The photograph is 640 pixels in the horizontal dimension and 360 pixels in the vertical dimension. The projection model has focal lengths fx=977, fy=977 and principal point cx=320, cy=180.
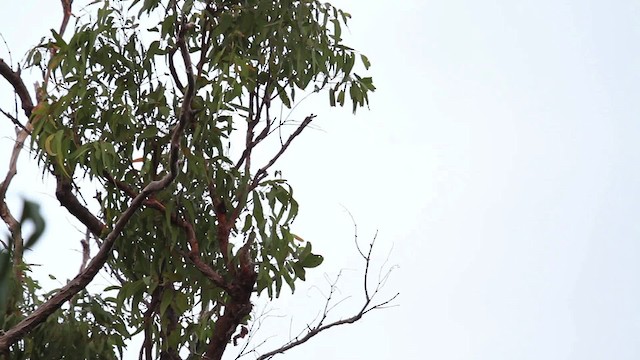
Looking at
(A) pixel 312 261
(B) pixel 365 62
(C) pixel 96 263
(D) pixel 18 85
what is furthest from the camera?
(D) pixel 18 85

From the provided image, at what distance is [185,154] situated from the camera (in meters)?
2.32

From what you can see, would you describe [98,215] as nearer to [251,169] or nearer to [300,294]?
[251,169]

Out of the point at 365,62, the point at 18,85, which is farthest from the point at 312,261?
the point at 18,85

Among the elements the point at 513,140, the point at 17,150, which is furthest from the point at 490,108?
the point at 17,150

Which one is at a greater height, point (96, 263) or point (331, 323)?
point (331, 323)

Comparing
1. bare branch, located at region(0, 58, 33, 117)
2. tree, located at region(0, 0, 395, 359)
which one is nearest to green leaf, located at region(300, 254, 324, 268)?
tree, located at region(0, 0, 395, 359)

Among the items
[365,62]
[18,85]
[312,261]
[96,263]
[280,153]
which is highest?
[18,85]

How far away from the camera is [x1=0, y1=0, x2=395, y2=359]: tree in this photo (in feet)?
7.76

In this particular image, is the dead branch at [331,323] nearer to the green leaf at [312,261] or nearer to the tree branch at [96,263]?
the green leaf at [312,261]

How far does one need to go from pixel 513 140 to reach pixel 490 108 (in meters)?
0.22

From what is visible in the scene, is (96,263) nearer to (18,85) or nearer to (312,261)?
(312,261)

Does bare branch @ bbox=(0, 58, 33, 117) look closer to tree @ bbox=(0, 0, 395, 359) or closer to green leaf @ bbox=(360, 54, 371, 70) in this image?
tree @ bbox=(0, 0, 395, 359)

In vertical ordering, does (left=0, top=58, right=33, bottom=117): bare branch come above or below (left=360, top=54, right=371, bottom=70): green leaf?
above

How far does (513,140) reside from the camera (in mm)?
5371
